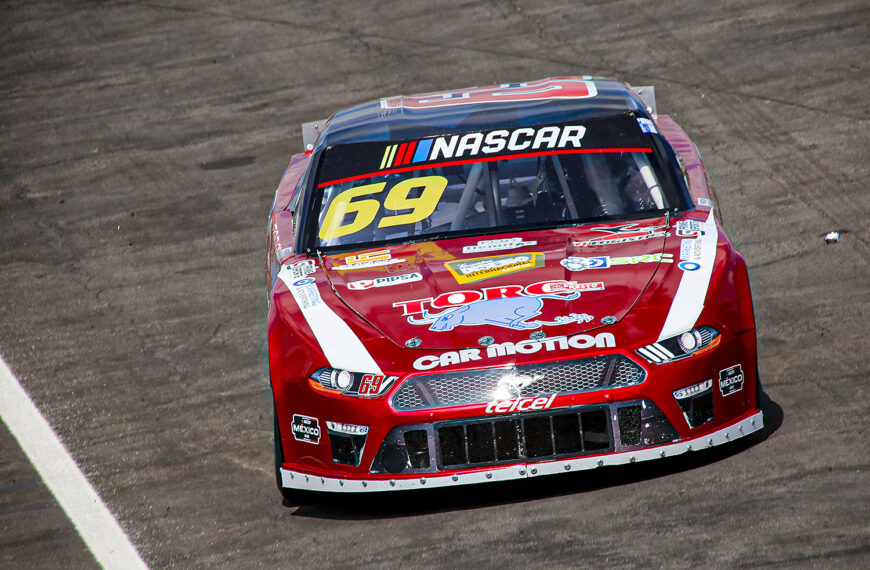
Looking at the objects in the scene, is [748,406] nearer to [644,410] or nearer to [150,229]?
[644,410]

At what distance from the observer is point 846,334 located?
677 centimetres

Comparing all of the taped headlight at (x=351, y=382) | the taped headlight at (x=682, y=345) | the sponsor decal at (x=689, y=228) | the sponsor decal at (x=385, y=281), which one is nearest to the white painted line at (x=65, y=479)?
the taped headlight at (x=351, y=382)

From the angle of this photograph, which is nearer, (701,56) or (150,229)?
(150,229)

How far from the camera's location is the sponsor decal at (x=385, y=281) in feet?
18.5

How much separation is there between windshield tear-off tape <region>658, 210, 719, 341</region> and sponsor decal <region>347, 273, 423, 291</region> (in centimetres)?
121

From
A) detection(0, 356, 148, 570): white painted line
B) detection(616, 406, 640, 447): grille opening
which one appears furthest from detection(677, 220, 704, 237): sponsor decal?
detection(0, 356, 148, 570): white painted line

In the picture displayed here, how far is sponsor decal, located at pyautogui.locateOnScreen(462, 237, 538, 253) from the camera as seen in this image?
5.95 meters

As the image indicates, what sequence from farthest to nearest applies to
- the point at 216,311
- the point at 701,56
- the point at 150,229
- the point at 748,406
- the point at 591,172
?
the point at 701,56, the point at 150,229, the point at 216,311, the point at 591,172, the point at 748,406

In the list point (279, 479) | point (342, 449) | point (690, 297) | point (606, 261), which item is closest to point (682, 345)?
point (690, 297)

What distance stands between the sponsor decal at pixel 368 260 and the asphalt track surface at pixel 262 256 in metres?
1.10

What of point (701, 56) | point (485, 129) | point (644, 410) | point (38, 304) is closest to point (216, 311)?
point (38, 304)

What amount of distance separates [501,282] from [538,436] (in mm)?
867

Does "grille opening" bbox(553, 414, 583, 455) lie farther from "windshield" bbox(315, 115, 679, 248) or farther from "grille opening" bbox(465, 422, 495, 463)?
"windshield" bbox(315, 115, 679, 248)

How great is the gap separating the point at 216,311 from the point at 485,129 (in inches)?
101
